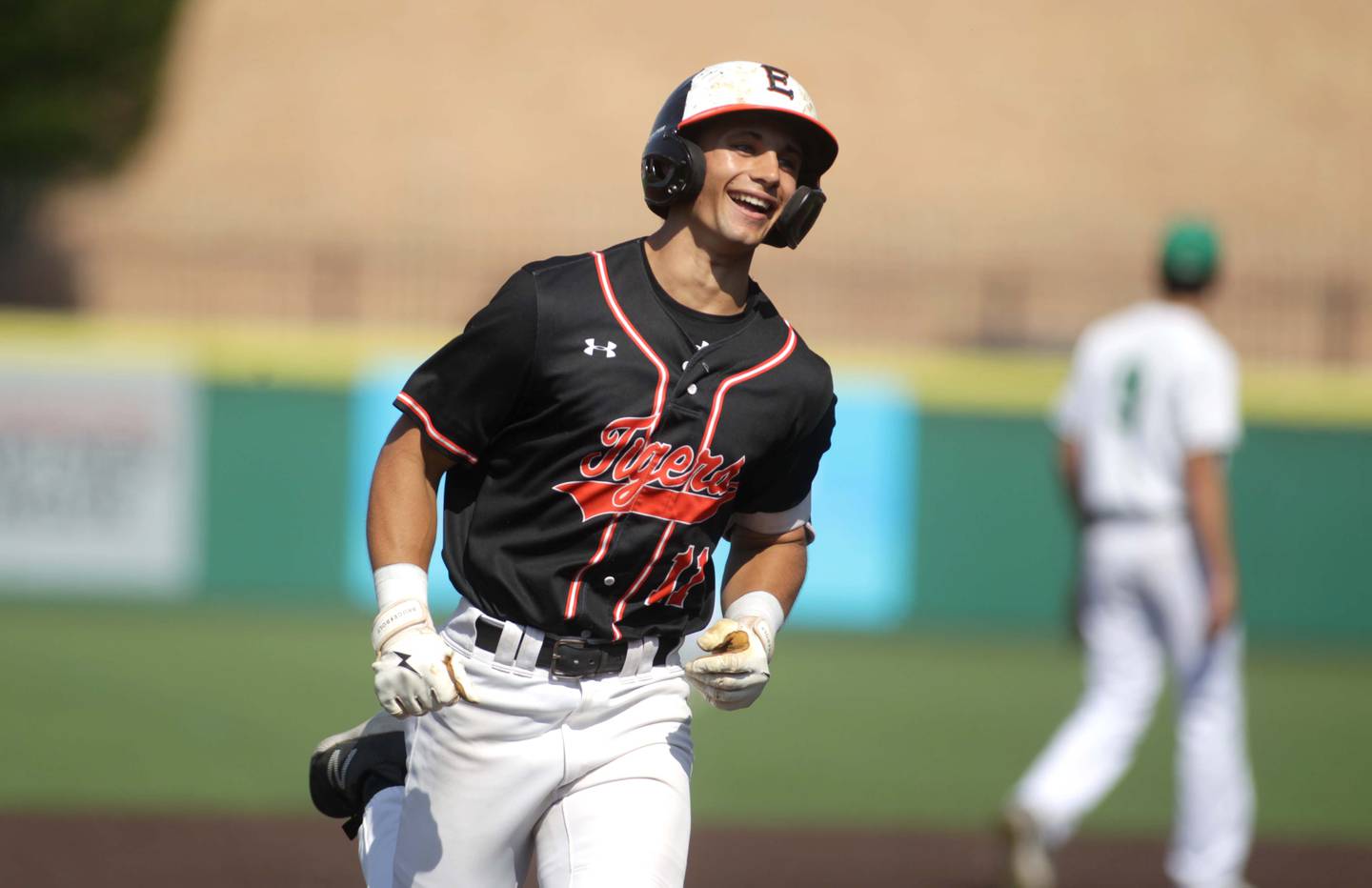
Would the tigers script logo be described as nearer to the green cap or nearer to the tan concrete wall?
the green cap

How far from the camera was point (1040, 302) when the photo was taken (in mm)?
21859

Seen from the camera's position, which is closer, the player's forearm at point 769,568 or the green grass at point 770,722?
the player's forearm at point 769,568

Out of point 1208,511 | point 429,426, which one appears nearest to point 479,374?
point 429,426

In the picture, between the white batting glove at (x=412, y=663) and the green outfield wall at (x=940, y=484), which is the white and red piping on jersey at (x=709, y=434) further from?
the green outfield wall at (x=940, y=484)

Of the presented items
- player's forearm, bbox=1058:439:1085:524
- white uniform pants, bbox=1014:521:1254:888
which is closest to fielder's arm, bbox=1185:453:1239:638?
white uniform pants, bbox=1014:521:1254:888

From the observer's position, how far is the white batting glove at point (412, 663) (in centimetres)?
353

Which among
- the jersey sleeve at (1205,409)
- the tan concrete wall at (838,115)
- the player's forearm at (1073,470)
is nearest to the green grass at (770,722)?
the player's forearm at (1073,470)

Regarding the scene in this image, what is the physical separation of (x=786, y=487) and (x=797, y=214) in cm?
61

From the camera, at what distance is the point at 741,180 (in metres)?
3.89

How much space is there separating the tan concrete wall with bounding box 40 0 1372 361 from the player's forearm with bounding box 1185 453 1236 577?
16.4 meters

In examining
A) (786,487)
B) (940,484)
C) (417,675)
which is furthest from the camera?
(940,484)

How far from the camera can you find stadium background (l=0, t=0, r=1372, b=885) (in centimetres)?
856

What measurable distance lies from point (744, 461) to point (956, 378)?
31.3 ft

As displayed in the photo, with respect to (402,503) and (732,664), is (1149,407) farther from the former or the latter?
(402,503)
